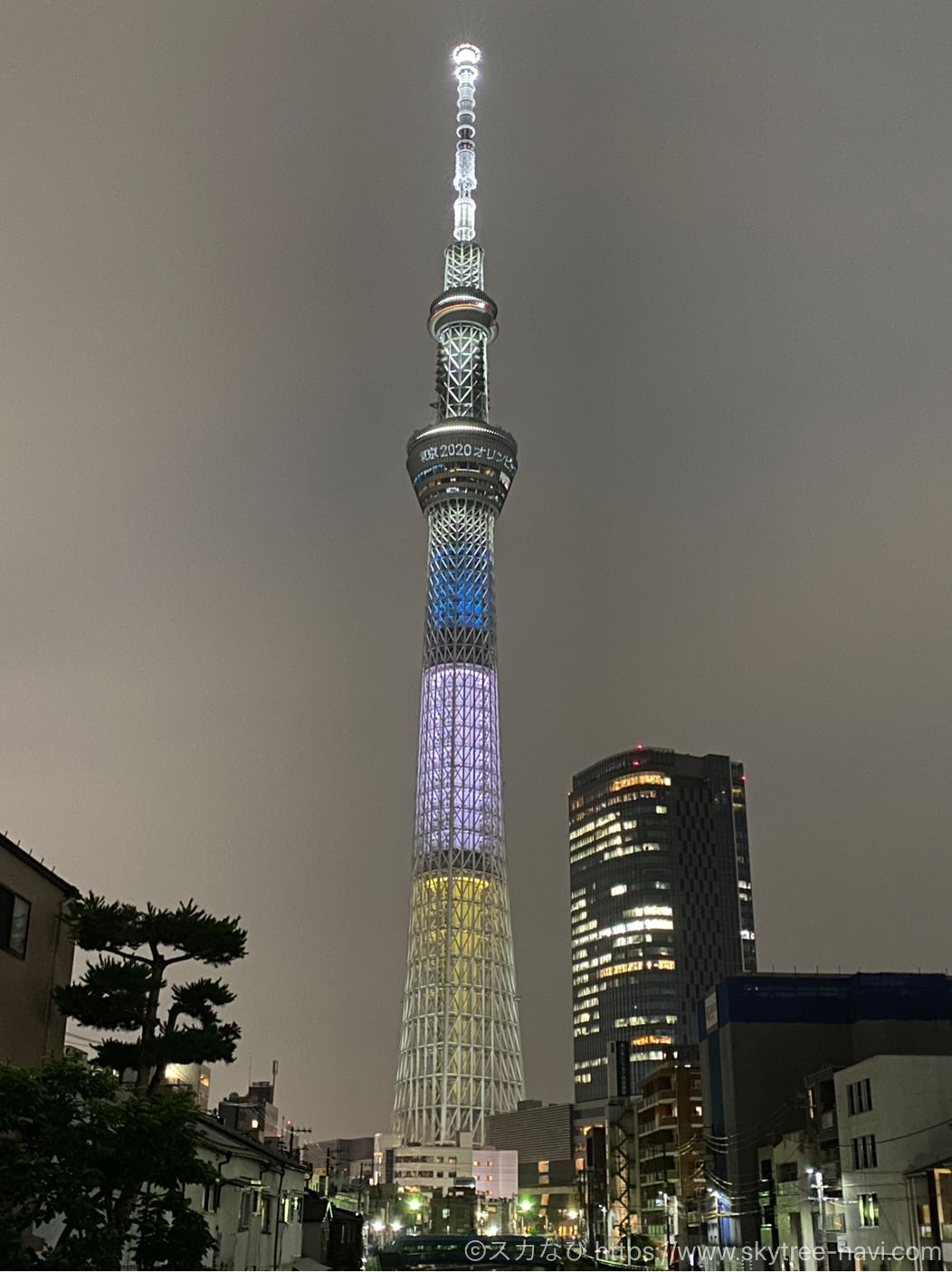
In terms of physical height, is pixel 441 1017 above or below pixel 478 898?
below

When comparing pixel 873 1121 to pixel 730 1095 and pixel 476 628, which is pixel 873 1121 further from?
pixel 476 628

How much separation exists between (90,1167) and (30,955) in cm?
1148

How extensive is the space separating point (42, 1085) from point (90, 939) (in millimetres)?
12927

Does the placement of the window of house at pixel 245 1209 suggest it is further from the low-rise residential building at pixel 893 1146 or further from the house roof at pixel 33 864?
the low-rise residential building at pixel 893 1146

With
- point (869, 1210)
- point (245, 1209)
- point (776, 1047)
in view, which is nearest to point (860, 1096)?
point (869, 1210)

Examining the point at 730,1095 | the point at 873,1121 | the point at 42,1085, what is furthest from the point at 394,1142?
the point at 42,1085

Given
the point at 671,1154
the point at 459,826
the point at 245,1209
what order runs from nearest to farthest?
the point at 245,1209
the point at 671,1154
the point at 459,826

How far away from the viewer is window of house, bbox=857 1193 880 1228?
66.8m

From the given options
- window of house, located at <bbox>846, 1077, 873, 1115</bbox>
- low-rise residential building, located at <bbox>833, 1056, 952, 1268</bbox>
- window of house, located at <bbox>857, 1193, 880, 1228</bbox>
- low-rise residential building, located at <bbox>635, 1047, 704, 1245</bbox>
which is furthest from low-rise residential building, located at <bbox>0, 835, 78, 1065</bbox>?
low-rise residential building, located at <bbox>635, 1047, 704, 1245</bbox>

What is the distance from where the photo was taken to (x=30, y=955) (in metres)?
33.8

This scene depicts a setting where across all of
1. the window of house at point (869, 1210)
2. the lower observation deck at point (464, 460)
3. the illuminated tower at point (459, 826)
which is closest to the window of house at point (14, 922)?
the window of house at point (869, 1210)

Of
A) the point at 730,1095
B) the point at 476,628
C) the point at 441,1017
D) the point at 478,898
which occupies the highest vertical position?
the point at 476,628

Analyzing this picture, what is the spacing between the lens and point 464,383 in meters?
196

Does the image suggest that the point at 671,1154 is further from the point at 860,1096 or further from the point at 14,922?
the point at 14,922
